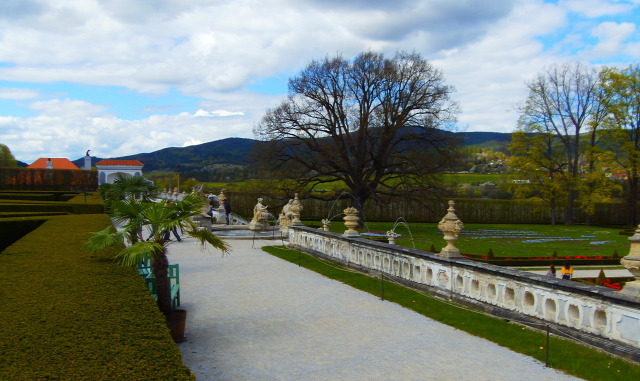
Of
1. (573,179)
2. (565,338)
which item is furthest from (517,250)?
(573,179)

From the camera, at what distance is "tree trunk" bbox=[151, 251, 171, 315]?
7367 millimetres

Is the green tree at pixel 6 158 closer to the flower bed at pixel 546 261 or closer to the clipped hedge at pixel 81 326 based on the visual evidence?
the flower bed at pixel 546 261

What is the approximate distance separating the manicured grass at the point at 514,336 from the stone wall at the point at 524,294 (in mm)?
220

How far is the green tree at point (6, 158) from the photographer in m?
104

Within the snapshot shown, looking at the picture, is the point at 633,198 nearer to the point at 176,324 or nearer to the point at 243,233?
the point at 243,233

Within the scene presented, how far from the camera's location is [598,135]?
47.9 metres

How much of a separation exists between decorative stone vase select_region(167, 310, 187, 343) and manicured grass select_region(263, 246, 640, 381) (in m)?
4.33

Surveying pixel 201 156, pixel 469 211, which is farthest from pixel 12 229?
pixel 201 156

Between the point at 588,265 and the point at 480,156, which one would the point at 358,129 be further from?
the point at 480,156

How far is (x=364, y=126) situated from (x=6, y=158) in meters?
102

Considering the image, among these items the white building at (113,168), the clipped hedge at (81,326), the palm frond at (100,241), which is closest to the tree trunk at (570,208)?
the palm frond at (100,241)

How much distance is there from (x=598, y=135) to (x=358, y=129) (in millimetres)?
27209

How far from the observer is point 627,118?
45.5 meters

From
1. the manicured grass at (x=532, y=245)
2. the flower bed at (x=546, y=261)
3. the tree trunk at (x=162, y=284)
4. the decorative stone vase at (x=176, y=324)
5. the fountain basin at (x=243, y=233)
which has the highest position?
the tree trunk at (x=162, y=284)
